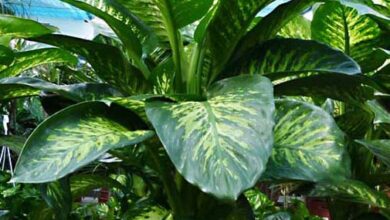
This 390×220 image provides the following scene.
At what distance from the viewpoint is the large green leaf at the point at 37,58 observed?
82 cm

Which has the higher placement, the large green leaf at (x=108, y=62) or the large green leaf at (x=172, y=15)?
the large green leaf at (x=172, y=15)

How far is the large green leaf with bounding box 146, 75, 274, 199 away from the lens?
0.44m

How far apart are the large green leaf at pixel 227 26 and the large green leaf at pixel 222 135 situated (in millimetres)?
123

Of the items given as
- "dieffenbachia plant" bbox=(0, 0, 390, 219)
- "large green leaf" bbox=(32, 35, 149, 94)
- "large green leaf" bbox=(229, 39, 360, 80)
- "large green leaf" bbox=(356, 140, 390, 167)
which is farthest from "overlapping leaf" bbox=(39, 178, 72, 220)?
"large green leaf" bbox=(356, 140, 390, 167)

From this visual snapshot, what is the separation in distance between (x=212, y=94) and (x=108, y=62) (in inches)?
7.5

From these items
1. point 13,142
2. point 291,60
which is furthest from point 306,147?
point 13,142

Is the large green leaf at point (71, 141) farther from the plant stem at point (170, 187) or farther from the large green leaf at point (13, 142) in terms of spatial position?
the large green leaf at point (13, 142)

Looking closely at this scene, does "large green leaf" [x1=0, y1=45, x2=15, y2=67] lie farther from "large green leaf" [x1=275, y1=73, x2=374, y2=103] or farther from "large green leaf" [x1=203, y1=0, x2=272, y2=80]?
"large green leaf" [x1=275, y1=73, x2=374, y2=103]

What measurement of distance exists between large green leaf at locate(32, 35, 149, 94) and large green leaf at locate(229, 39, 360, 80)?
139 millimetres

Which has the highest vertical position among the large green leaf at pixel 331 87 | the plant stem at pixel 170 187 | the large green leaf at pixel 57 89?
the large green leaf at pixel 57 89

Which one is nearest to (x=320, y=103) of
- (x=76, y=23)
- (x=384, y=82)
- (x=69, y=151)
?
(x=384, y=82)

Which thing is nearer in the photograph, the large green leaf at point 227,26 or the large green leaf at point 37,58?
the large green leaf at point 227,26

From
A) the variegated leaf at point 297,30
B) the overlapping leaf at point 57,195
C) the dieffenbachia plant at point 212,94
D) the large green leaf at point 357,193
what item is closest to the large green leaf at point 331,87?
the dieffenbachia plant at point 212,94

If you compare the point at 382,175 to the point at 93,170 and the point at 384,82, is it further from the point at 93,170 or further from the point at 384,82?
the point at 93,170
